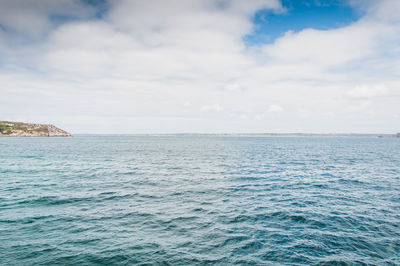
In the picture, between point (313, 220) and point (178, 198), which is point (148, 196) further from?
point (313, 220)

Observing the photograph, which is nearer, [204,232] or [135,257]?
[135,257]

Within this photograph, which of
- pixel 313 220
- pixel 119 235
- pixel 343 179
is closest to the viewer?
pixel 119 235

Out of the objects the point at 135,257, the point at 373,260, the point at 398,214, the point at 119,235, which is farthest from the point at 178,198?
the point at 398,214

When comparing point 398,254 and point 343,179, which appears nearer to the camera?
point 398,254

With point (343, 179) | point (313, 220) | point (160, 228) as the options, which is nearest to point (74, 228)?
point (160, 228)

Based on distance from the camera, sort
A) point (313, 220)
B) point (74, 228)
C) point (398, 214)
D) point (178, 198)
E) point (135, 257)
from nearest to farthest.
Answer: point (135, 257)
point (74, 228)
point (313, 220)
point (398, 214)
point (178, 198)

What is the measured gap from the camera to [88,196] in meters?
27.2

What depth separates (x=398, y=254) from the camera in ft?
47.9

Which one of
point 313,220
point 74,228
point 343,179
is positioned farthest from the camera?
point 343,179

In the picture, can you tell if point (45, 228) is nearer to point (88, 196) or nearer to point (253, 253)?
point (88, 196)

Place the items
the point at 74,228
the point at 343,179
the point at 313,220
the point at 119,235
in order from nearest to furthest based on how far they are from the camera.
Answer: the point at 119,235 → the point at 74,228 → the point at 313,220 → the point at 343,179

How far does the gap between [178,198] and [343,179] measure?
1140 inches

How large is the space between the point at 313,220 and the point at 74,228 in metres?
19.7

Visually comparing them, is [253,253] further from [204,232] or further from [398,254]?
[398,254]
